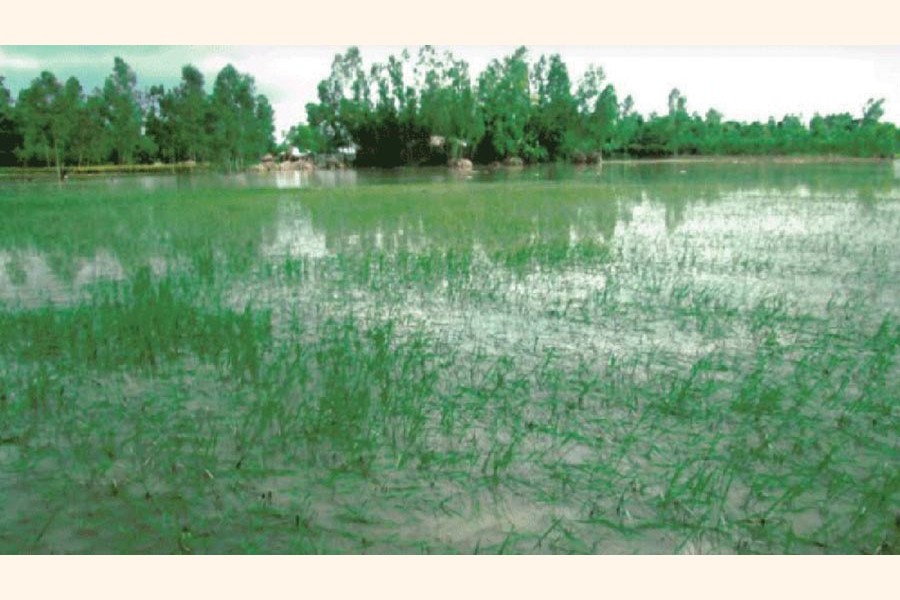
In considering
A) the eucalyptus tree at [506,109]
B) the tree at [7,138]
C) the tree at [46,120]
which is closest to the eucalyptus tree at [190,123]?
the tree at [46,120]

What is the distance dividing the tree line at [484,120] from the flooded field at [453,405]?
2342 inches

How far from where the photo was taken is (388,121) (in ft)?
229

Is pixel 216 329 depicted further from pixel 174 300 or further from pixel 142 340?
pixel 174 300

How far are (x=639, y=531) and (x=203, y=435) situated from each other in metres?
2.52

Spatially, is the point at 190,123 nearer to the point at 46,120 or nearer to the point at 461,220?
the point at 46,120

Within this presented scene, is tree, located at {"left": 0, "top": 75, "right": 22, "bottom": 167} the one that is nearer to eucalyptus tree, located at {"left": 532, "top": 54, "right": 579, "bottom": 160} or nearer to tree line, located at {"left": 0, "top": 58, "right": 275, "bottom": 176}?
tree line, located at {"left": 0, "top": 58, "right": 275, "bottom": 176}

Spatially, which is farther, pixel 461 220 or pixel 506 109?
pixel 506 109

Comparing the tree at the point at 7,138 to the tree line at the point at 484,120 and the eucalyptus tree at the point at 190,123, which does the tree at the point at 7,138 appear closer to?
the eucalyptus tree at the point at 190,123

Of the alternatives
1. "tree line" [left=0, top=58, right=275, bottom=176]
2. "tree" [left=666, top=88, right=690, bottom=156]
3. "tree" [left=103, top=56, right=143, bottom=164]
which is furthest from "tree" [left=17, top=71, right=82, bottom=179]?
"tree" [left=666, top=88, right=690, bottom=156]

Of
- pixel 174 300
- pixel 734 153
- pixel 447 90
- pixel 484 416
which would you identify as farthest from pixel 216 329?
pixel 734 153

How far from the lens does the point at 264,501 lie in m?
3.19

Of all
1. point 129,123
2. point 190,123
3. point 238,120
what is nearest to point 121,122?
point 129,123

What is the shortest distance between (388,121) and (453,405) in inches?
2706

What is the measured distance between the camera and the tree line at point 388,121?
60.7 m
